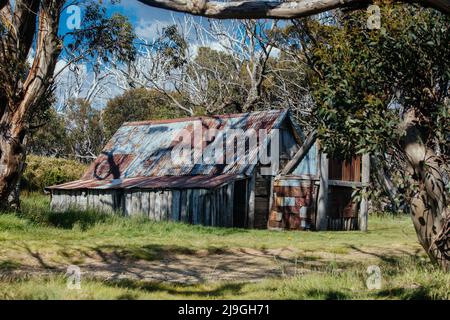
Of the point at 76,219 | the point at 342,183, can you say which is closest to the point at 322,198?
the point at 342,183

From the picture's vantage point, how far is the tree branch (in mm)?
6266

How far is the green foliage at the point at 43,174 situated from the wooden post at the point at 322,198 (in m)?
15.9

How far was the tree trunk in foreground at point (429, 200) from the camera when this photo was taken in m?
8.66

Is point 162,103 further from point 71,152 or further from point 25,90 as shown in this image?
point 25,90

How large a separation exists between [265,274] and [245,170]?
588 inches

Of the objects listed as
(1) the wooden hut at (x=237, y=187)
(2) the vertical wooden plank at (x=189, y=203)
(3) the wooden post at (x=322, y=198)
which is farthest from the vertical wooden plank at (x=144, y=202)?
(3) the wooden post at (x=322, y=198)

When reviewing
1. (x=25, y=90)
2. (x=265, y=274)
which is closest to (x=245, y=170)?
(x=25, y=90)

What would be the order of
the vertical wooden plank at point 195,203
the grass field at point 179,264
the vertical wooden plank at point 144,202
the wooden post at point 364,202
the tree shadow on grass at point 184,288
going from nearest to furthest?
1. the grass field at point 179,264
2. the tree shadow on grass at point 184,288
3. the vertical wooden plank at point 195,203
4. the vertical wooden plank at point 144,202
5. the wooden post at point 364,202

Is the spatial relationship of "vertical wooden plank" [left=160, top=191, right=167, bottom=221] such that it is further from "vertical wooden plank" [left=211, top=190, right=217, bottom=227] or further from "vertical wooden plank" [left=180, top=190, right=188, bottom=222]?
"vertical wooden plank" [left=211, top=190, right=217, bottom=227]

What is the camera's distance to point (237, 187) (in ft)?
85.0

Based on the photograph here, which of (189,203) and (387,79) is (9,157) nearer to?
(189,203)

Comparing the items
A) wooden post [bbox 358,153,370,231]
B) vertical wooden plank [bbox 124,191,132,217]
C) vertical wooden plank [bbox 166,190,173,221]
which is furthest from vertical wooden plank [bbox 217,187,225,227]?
wooden post [bbox 358,153,370,231]

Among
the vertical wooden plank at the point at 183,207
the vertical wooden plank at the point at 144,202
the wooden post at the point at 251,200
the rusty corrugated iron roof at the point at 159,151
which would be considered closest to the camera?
the vertical wooden plank at the point at 183,207

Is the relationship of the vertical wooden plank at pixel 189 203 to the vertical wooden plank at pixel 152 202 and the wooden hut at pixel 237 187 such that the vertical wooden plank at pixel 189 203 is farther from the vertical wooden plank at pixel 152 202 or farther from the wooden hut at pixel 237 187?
the vertical wooden plank at pixel 152 202
